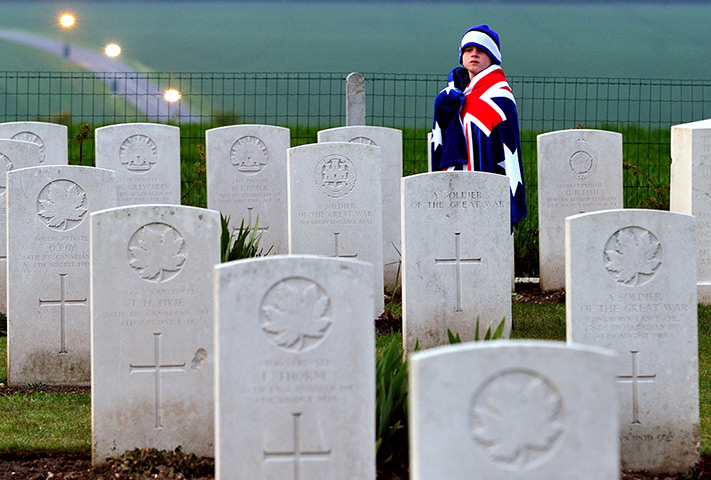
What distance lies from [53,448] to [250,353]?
6.13 feet

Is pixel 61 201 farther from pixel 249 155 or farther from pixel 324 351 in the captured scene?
pixel 249 155

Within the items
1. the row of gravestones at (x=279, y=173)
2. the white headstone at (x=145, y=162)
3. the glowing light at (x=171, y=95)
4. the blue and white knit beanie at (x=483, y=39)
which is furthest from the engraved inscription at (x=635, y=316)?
the glowing light at (x=171, y=95)

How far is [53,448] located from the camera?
531cm

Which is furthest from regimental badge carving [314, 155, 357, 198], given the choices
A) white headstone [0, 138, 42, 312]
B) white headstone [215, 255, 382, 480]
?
white headstone [215, 255, 382, 480]

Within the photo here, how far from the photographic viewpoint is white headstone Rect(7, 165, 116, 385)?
630cm

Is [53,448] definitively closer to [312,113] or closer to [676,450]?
[676,450]

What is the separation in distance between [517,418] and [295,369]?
45.9 inches

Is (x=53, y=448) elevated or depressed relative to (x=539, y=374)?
depressed

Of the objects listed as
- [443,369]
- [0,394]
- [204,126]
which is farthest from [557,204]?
[204,126]

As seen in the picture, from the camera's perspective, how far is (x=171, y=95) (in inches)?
547

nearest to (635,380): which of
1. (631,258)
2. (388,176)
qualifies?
(631,258)

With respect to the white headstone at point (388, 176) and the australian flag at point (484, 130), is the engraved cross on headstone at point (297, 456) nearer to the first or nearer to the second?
the australian flag at point (484, 130)

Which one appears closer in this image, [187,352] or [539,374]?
[539,374]

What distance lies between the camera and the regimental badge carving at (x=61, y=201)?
6.29 m
